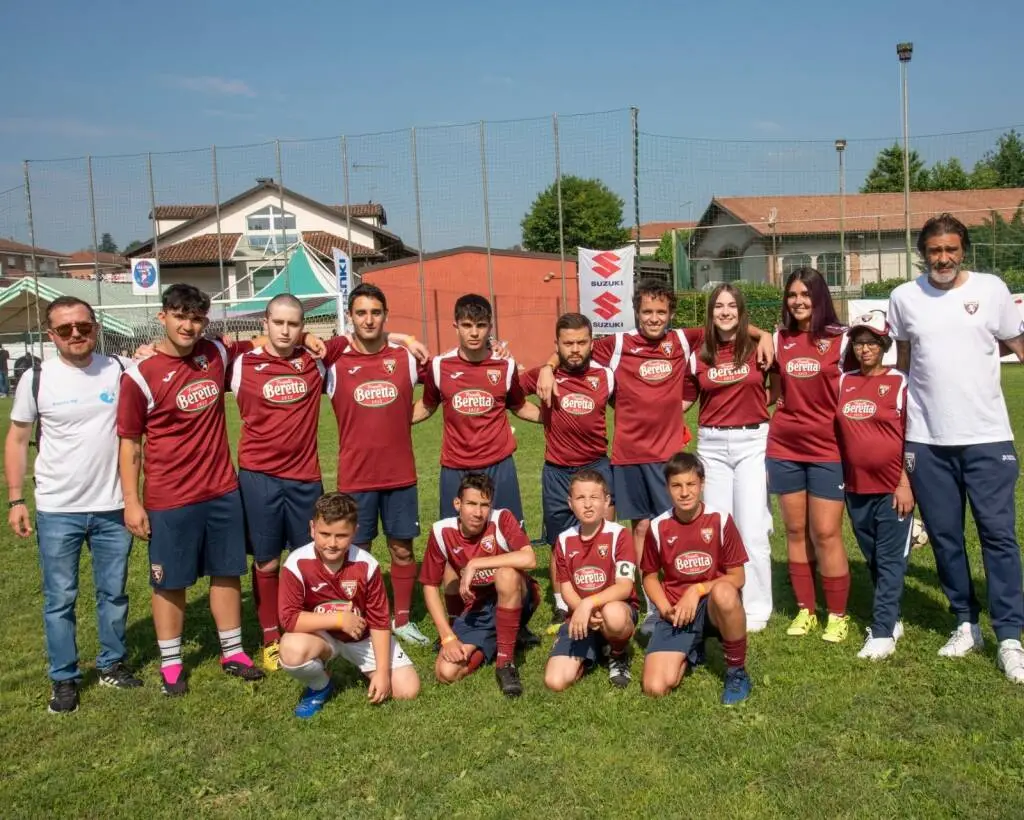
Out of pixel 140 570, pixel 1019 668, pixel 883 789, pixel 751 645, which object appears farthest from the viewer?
pixel 140 570

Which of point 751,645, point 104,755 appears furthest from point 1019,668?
point 104,755

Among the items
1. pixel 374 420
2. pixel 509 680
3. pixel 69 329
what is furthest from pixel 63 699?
pixel 509 680

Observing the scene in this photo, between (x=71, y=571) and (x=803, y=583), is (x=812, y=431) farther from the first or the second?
(x=71, y=571)

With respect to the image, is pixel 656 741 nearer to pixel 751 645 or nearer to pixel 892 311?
pixel 751 645

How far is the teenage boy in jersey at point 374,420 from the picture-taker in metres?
4.77

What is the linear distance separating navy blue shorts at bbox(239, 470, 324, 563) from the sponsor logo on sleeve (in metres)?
0.41

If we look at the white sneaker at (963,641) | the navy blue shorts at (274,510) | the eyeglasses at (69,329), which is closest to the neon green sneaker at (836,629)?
the white sneaker at (963,641)

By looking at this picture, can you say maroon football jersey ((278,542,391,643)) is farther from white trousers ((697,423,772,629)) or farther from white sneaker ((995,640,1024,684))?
white sneaker ((995,640,1024,684))

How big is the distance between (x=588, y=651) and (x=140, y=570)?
4.11 metres

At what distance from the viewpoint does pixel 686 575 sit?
4223 mm

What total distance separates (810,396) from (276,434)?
109 inches

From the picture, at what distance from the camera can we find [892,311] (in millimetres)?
4246

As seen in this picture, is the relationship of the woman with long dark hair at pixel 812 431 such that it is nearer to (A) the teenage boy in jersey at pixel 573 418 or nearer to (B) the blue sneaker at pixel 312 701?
(A) the teenage boy in jersey at pixel 573 418

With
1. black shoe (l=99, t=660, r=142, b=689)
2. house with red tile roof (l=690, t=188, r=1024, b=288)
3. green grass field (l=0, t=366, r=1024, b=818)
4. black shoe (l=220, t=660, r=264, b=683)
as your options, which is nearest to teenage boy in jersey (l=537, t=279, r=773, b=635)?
green grass field (l=0, t=366, r=1024, b=818)
